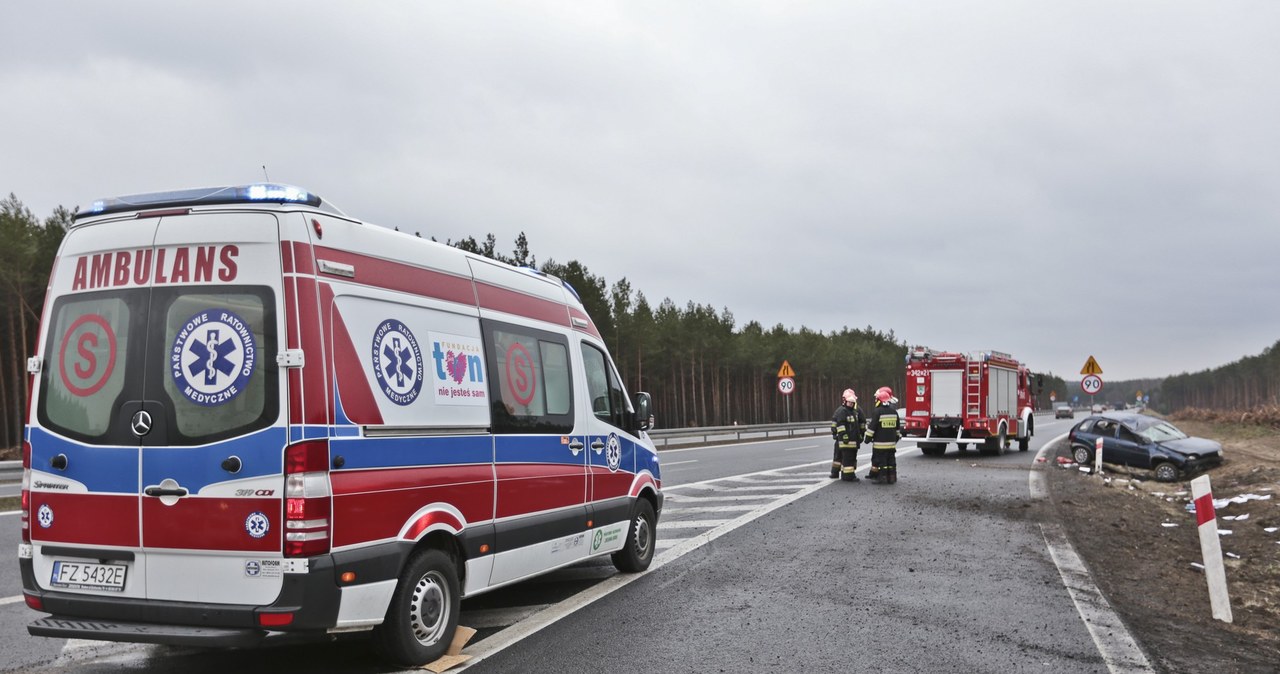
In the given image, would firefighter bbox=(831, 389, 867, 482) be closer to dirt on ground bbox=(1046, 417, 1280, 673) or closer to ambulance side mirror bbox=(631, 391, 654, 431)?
dirt on ground bbox=(1046, 417, 1280, 673)

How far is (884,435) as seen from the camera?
16.8 metres

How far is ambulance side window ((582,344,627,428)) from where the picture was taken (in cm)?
756

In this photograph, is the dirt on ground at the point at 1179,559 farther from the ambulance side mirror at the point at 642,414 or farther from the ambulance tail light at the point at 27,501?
the ambulance tail light at the point at 27,501

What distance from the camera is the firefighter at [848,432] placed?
17.0m

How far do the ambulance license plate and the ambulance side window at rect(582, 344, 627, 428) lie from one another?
12.1 ft

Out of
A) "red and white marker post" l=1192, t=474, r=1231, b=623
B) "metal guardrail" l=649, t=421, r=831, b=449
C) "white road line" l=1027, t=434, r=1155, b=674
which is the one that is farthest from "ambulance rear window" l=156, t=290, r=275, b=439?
"metal guardrail" l=649, t=421, r=831, b=449

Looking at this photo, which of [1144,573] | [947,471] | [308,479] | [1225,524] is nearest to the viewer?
[308,479]

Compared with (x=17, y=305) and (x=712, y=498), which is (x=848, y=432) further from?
(x=17, y=305)

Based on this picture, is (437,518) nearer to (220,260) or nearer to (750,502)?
(220,260)

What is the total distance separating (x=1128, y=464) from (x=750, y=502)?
12.8 m

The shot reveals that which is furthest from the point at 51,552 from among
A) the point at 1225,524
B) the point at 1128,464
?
the point at 1128,464

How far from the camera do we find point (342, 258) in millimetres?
4949

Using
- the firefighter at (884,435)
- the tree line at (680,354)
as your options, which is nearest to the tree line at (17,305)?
the tree line at (680,354)

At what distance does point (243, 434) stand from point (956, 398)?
23861 millimetres
